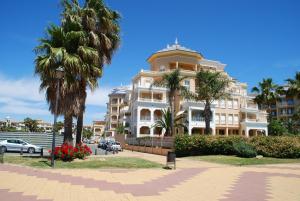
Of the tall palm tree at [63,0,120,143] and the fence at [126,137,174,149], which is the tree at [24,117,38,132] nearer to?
the fence at [126,137,174,149]

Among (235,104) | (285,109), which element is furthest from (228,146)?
(285,109)

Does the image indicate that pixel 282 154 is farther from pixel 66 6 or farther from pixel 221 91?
pixel 66 6

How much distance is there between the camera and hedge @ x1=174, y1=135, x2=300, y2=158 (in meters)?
27.2

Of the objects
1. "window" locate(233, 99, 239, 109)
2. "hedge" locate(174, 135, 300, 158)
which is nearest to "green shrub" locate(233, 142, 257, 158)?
"hedge" locate(174, 135, 300, 158)

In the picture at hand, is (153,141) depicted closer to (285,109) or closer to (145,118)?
(145,118)

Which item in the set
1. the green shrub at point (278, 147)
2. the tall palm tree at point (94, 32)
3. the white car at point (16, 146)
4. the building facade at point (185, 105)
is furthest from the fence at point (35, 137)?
the green shrub at point (278, 147)

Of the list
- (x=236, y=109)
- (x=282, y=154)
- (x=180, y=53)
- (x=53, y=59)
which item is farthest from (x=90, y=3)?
(x=236, y=109)

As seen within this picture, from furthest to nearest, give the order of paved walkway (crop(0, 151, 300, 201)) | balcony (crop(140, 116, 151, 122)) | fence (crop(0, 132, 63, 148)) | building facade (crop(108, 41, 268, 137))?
building facade (crop(108, 41, 268, 137)) < balcony (crop(140, 116, 151, 122)) < fence (crop(0, 132, 63, 148)) < paved walkway (crop(0, 151, 300, 201))

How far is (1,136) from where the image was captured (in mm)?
31672

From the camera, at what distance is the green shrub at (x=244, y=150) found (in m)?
26.1

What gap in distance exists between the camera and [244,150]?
1031 inches

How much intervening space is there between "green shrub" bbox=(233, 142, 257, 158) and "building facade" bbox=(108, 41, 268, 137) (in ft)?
69.2

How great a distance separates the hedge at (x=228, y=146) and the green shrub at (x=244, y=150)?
Answer: 13 cm

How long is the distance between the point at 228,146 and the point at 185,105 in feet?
76.0
